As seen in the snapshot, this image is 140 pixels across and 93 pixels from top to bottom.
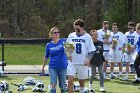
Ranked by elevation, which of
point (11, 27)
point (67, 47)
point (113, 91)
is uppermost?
point (11, 27)

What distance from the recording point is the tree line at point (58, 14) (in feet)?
142

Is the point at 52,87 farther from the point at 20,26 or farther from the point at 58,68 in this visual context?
the point at 20,26

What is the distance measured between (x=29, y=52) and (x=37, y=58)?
2.18 meters

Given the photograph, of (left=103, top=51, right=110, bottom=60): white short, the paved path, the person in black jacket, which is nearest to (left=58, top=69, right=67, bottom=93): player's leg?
the person in black jacket

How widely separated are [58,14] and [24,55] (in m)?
18.0

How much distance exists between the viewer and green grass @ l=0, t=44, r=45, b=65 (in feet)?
84.9

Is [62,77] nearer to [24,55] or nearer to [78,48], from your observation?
[78,48]

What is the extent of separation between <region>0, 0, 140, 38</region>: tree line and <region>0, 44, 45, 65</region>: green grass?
38.0ft

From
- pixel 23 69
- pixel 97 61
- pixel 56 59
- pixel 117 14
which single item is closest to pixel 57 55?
pixel 56 59

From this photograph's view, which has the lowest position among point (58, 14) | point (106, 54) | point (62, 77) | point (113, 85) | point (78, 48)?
point (113, 85)

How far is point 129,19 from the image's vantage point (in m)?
45.0

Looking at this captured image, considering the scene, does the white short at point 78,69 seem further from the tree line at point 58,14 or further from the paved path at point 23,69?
the tree line at point 58,14

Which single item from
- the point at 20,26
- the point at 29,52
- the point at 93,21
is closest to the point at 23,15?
the point at 20,26

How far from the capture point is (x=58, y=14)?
46.0 m
